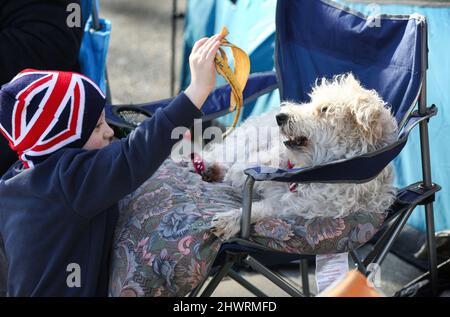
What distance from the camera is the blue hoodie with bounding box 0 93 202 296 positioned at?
1795mm

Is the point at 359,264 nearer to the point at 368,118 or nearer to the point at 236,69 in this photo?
the point at 368,118

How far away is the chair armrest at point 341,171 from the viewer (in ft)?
6.42

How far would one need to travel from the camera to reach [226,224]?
6.67 feet

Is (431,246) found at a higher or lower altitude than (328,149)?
lower

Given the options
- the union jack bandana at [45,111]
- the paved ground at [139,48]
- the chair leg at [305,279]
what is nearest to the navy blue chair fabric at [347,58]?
the union jack bandana at [45,111]

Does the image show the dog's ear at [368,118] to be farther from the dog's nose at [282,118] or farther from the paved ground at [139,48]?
the paved ground at [139,48]

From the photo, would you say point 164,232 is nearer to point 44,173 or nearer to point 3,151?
point 44,173

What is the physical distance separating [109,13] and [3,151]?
403 cm

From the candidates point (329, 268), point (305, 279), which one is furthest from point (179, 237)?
point (305, 279)

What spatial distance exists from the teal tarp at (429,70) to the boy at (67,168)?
4.16ft

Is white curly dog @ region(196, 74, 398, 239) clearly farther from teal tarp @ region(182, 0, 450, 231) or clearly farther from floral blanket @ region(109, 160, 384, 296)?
teal tarp @ region(182, 0, 450, 231)

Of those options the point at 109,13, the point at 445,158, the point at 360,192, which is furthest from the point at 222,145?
the point at 109,13

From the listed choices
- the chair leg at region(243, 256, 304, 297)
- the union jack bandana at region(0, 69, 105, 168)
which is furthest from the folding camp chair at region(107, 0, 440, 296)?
the union jack bandana at region(0, 69, 105, 168)

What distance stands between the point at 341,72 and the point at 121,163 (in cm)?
116
